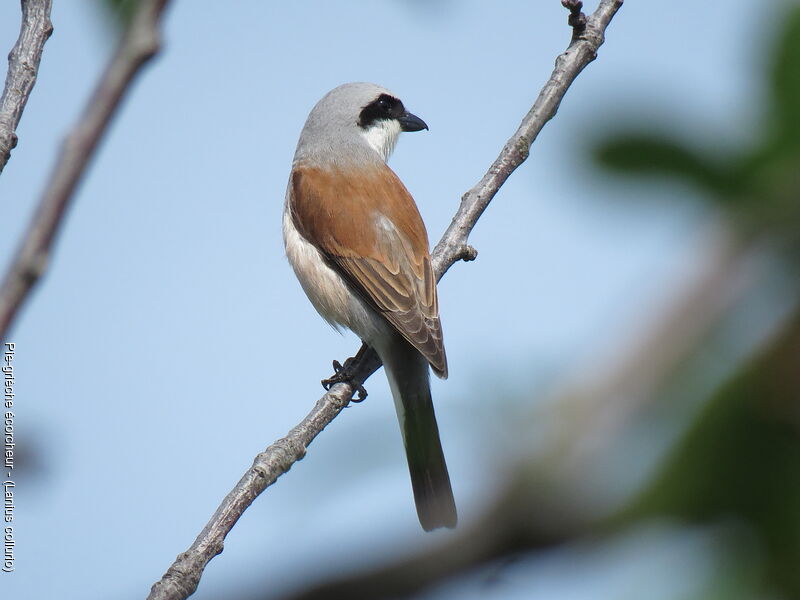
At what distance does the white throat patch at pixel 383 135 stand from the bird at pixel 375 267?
0.26 meters

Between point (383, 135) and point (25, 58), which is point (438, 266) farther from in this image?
point (25, 58)

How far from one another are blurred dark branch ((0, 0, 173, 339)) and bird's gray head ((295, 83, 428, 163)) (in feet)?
17.0

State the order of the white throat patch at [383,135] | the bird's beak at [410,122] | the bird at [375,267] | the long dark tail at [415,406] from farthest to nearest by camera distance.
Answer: the bird's beak at [410,122] → the white throat patch at [383,135] → the bird at [375,267] → the long dark tail at [415,406]

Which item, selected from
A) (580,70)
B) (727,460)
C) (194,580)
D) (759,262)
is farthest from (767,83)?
(580,70)

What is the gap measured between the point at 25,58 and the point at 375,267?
9.49 feet

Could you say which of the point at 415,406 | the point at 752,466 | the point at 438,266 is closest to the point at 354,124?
the point at 438,266

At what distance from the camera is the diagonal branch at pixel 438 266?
2471 mm

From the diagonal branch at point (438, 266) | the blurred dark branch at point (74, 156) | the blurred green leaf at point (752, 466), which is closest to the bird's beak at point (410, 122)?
the diagonal branch at point (438, 266)

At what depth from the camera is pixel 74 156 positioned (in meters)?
0.52

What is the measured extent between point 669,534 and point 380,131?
6.00m

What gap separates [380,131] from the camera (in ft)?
20.6

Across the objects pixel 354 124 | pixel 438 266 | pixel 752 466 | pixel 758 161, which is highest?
pixel 354 124

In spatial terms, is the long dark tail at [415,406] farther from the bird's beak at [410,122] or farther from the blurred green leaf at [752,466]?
the blurred green leaf at [752,466]

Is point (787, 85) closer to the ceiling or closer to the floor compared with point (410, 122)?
closer to the floor
